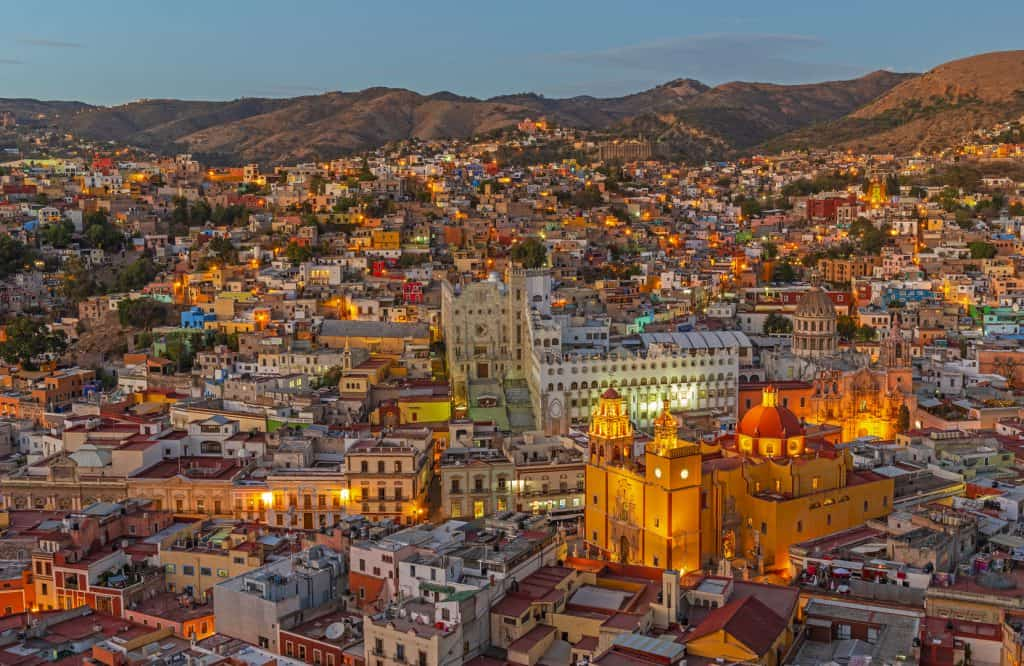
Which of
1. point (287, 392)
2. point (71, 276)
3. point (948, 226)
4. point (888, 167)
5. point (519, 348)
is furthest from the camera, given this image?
point (888, 167)

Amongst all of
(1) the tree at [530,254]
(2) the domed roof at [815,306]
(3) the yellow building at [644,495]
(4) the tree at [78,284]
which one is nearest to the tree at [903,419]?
(2) the domed roof at [815,306]

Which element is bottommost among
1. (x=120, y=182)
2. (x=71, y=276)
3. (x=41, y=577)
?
(x=41, y=577)

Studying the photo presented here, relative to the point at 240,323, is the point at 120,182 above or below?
above

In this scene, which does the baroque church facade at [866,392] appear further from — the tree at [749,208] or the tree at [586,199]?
the tree at [749,208]

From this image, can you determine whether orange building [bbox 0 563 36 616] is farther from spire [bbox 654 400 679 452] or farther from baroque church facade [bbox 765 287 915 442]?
baroque church facade [bbox 765 287 915 442]

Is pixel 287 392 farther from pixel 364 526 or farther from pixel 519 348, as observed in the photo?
pixel 364 526

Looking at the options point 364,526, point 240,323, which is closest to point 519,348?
point 240,323
